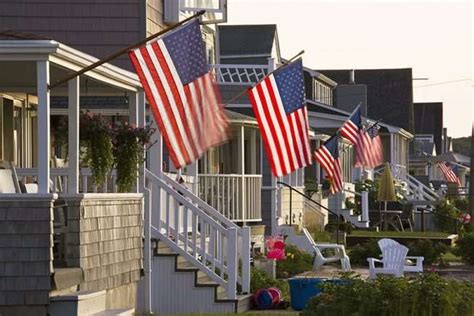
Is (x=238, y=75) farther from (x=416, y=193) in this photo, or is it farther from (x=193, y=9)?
(x=416, y=193)

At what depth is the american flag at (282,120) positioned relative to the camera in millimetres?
25500

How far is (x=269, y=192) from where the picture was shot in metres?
38.5

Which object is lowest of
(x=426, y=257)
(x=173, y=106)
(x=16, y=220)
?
(x=426, y=257)

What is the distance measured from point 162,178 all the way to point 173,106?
22.5 ft

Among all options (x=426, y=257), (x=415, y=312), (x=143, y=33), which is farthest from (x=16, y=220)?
(x=426, y=257)

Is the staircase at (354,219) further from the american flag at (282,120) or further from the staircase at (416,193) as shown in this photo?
the american flag at (282,120)

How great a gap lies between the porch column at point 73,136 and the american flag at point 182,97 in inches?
40.5

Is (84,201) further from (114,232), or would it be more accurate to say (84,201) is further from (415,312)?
(415,312)

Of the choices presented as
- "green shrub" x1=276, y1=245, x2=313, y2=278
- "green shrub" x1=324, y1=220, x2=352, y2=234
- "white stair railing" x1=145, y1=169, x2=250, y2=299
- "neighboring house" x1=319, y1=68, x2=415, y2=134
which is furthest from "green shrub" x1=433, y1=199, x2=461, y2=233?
"neighboring house" x1=319, y1=68, x2=415, y2=134

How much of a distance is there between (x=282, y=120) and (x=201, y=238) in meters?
2.81

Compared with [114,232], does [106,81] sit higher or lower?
higher

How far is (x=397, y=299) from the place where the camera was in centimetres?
1692

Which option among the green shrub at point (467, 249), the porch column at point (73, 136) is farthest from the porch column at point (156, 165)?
the green shrub at point (467, 249)

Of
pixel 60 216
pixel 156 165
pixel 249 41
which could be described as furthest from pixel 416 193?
pixel 60 216
